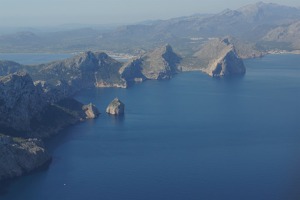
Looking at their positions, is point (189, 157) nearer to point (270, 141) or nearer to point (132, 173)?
point (132, 173)

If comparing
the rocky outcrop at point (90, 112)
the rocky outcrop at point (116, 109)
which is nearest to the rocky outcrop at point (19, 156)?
the rocky outcrop at point (90, 112)

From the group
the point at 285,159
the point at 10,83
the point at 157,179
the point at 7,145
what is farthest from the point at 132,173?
the point at 10,83

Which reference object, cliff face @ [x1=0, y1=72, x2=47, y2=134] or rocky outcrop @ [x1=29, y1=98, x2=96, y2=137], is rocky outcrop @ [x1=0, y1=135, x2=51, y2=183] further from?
rocky outcrop @ [x1=29, y1=98, x2=96, y2=137]

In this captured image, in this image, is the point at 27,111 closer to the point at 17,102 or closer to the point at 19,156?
the point at 17,102

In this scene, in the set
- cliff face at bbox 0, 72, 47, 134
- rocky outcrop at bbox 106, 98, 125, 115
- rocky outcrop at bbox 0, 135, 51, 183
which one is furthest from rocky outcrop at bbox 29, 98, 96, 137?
rocky outcrop at bbox 0, 135, 51, 183

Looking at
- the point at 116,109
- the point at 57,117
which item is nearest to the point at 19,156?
the point at 57,117

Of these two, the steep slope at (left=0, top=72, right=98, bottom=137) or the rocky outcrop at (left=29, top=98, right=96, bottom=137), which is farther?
the rocky outcrop at (left=29, top=98, right=96, bottom=137)

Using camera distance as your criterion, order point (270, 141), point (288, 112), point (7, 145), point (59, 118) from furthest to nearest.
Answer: point (288, 112)
point (59, 118)
point (270, 141)
point (7, 145)

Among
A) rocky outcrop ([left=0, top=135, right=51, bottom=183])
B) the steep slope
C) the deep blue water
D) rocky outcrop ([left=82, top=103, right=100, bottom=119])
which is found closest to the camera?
the deep blue water
